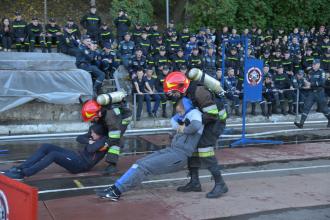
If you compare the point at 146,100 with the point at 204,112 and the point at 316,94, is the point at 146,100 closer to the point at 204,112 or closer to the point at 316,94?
the point at 316,94

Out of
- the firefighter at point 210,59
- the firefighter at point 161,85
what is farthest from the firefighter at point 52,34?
the firefighter at point 210,59

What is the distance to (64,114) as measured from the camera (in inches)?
567

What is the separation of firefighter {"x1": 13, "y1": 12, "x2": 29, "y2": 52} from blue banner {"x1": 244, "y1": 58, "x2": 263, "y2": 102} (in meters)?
9.25

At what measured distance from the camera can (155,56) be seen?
56.2ft

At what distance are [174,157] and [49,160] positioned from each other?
2179 mm

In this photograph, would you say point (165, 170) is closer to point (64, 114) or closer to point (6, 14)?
point (64, 114)

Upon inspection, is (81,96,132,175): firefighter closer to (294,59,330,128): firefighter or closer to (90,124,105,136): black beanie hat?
(90,124,105,136): black beanie hat

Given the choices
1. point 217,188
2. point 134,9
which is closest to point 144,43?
point 134,9

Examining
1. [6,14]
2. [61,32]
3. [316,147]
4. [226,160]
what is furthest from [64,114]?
[6,14]

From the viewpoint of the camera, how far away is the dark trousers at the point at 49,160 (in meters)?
7.77

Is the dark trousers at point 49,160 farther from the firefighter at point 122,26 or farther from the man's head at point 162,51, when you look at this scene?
the firefighter at point 122,26

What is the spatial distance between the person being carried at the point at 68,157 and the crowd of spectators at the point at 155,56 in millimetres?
6225

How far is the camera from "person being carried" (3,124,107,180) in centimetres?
778

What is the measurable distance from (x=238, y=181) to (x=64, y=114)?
7524 millimetres
